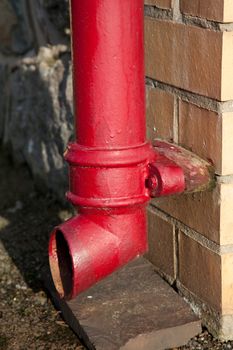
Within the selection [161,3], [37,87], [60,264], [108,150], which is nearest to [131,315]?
[60,264]

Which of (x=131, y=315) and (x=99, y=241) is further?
(x=131, y=315)

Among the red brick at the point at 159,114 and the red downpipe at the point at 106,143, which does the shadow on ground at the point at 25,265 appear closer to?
the red downpipe at the point at 106,143

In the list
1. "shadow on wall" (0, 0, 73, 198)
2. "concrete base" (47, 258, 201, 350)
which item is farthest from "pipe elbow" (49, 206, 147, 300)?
"shadow on wall" (0, 0, 73, 198)

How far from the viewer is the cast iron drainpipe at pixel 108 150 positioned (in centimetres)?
173

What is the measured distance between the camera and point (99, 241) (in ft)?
5.88

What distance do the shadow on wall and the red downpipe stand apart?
3.21 ft

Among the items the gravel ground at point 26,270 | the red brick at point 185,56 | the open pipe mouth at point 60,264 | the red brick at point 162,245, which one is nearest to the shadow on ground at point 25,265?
the gravel ground at point 26,270

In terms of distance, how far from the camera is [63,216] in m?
2.80

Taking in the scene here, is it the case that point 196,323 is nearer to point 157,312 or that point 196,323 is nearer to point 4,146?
point 157,312

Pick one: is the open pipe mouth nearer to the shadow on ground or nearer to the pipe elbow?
the pipe elbow

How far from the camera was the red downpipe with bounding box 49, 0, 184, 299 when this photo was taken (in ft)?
5.68

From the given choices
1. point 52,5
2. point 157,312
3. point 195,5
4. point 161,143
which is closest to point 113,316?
point 157,312

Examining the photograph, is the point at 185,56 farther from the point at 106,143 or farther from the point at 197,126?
the point at 106,143

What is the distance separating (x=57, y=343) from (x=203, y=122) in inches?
23.9
